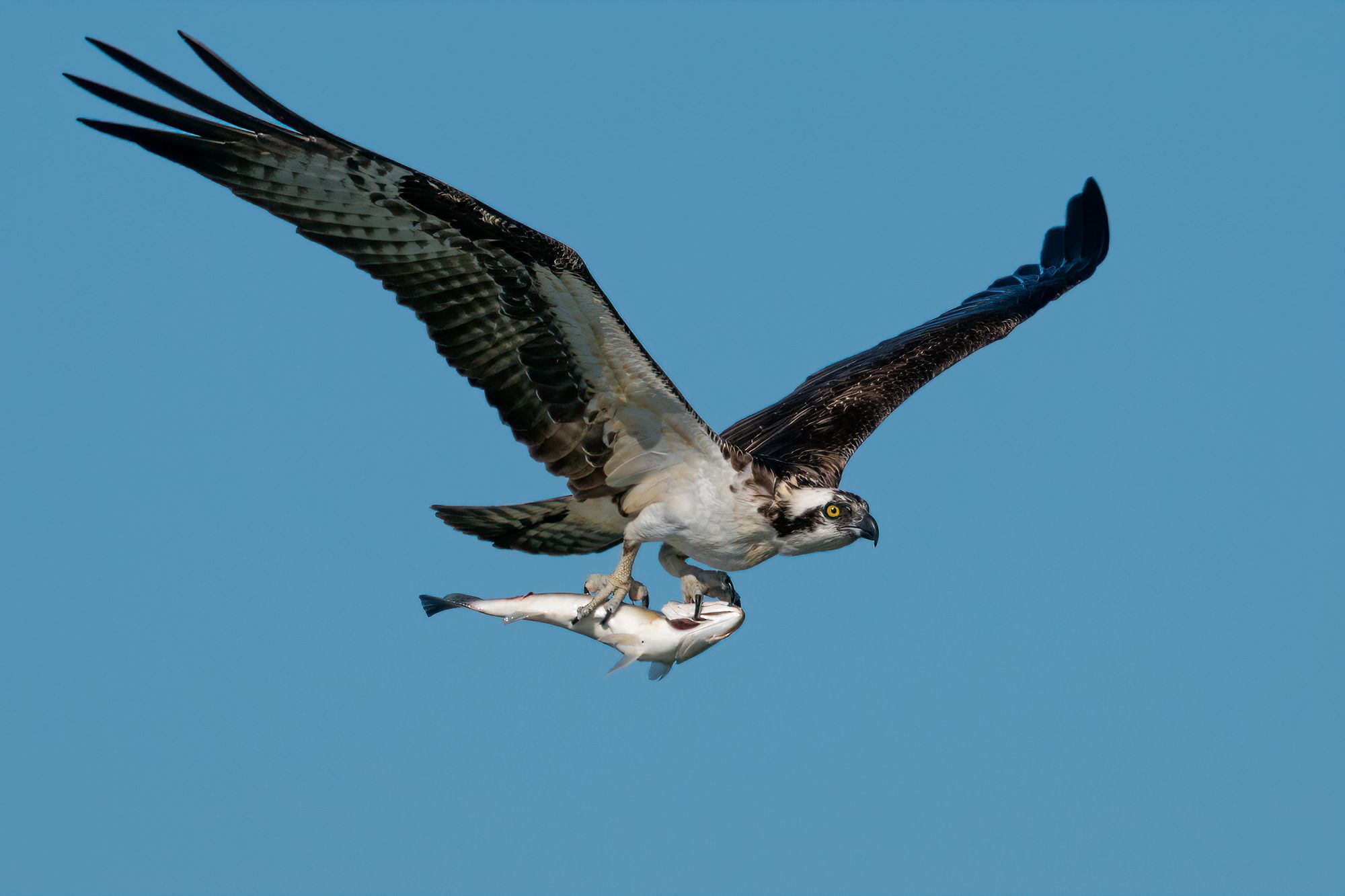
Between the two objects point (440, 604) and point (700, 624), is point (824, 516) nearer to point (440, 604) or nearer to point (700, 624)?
point (700, 624)

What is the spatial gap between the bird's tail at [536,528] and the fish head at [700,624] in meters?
Result: 1.07

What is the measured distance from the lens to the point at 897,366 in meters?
14.3

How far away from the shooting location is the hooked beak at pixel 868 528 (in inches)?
412

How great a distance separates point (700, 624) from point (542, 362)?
2.05 metres

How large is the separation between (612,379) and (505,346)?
0.74 metres

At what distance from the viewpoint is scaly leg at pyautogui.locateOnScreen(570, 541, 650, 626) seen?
10617 millimetres

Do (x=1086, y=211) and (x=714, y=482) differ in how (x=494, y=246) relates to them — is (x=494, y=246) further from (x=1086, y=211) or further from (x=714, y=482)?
(x=1086, y=211)

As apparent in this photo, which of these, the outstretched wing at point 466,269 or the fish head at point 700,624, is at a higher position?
the outstretched wing at point 466,269

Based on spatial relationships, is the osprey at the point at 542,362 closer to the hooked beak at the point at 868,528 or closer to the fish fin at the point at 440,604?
the hooked beak at the point at 868,528

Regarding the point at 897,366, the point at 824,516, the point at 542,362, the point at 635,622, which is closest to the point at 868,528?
the point at 824,516

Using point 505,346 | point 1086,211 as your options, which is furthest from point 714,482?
point 1086,211

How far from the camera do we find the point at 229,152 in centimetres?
941

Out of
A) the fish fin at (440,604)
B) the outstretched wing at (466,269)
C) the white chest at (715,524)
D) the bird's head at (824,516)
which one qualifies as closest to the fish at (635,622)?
the fish fin at (440,604)

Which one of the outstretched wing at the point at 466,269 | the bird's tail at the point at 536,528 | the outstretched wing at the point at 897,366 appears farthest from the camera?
the outstretched wing at the point at 897,366
